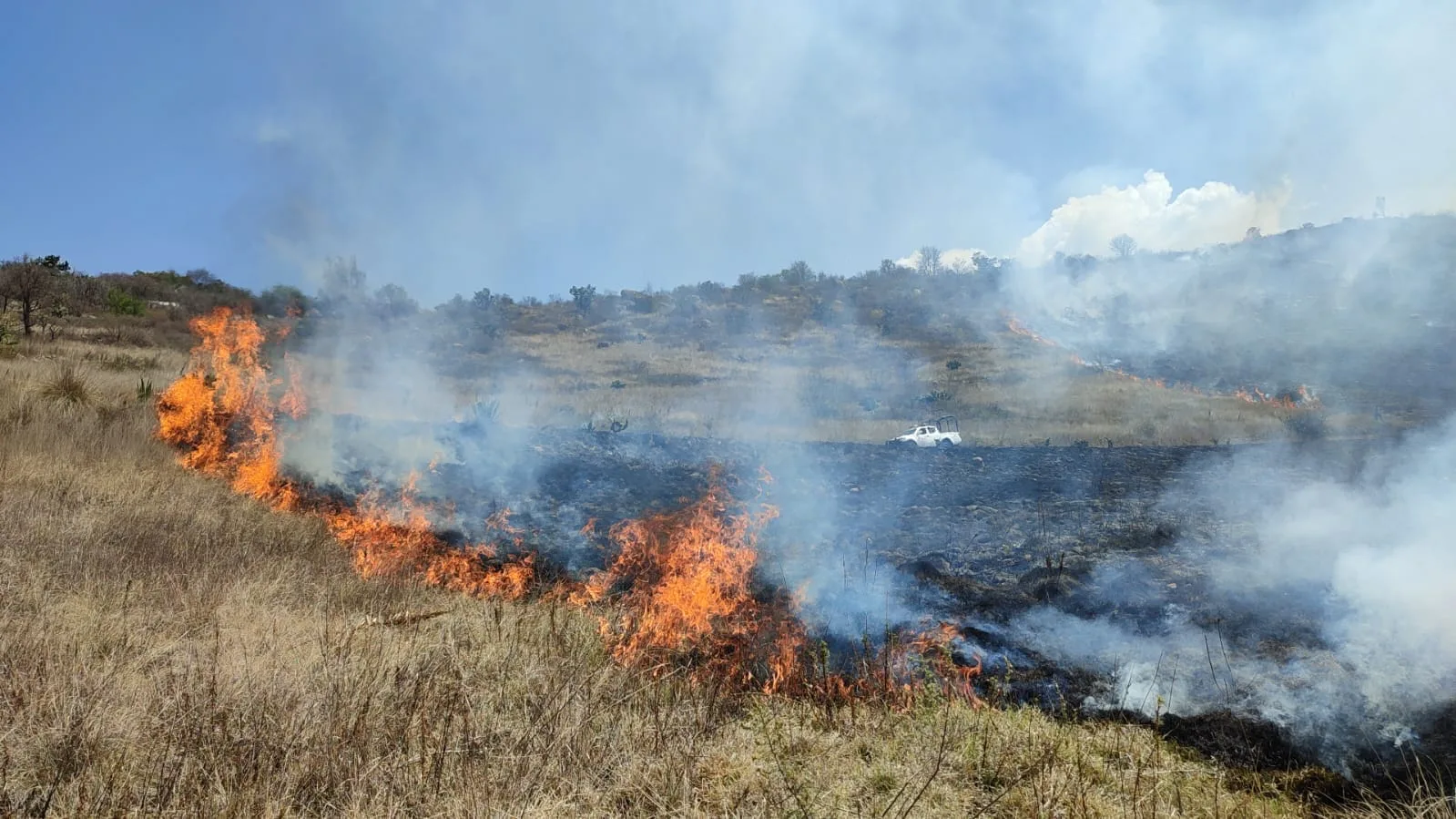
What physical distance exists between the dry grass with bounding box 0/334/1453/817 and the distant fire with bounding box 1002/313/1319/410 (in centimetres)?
2450

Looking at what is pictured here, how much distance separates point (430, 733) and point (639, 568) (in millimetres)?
3915

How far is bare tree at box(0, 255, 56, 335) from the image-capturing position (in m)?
18.9

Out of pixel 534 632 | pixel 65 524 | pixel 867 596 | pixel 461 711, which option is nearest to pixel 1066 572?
pixel 867 596

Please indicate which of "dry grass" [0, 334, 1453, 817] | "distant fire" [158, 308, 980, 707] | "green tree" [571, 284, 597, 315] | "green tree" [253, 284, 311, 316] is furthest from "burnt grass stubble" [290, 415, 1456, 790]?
"green tree" [571, 284, 597, 315]

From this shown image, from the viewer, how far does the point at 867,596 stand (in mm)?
6297

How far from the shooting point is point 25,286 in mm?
19062

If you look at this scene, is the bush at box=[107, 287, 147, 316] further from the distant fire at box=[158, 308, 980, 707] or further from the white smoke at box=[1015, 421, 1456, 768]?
the white smoke at box=[1015, 421, 1456, 768]

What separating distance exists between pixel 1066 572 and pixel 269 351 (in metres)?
19.0

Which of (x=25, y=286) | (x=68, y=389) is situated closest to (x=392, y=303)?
(x=25, y=286)

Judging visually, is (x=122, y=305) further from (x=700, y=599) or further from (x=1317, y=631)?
(x=1317, y=631)

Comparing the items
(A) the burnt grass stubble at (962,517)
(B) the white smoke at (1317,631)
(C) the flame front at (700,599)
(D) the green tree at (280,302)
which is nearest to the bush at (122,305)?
(D) the green tree at (280,302)

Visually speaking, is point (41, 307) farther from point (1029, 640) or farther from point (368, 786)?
point (1029, 640)

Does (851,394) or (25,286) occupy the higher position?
(25,286)

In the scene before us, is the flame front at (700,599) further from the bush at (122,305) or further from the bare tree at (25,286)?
the bush at (122,305)
